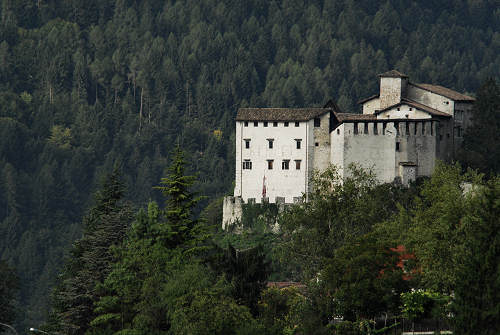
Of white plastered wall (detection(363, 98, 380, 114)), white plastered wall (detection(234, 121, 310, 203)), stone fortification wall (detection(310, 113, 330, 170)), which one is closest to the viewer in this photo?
stone fortification wall (detection(310, 113, 330, 170))

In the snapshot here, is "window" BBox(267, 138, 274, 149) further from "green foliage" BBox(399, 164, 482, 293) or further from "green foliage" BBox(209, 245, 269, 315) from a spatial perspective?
"green foliage" BBox(209, 245, 269, 315)

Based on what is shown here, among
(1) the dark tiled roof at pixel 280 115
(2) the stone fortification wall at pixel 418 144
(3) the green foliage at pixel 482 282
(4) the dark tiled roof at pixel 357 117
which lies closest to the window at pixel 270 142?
(1) the dark tiled roof at pixel 280 115

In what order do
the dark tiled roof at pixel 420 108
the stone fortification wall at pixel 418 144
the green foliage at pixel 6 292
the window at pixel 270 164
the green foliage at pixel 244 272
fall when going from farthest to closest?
the window at pixel 270 164, the dark tiled roof at pixel 420 108, the stone fortification wall at pixel 418 144, the green foliage at pixel 6 292, the green foliage at pixel 244 272

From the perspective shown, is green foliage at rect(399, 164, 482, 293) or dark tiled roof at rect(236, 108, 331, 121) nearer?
green foliage at rect(399, 164, 482, 293)

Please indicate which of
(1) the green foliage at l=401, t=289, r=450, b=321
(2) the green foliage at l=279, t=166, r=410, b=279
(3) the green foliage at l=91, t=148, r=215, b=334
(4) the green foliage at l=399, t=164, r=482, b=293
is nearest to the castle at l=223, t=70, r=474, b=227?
(2) the green foliage at l=279, t=166, r=410, b=279

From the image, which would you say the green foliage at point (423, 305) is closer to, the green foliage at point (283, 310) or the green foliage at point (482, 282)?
the green foliage at point (482, 282)

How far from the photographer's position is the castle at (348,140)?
257ft

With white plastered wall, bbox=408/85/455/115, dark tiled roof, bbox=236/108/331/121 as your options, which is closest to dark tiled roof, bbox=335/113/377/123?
dark tiled roof, bbox=236/108/331/121

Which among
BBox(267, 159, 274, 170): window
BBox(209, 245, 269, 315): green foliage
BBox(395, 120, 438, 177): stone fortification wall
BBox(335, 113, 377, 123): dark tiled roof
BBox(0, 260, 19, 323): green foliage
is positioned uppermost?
BBox(335, 113, 377, 123): dark tiled roof

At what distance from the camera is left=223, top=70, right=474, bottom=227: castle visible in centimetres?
7844

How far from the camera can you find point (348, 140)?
79.6 metres

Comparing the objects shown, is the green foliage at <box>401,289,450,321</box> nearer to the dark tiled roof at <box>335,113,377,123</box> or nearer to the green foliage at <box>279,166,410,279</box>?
the green foliage at <box>279,166,410,279</box>

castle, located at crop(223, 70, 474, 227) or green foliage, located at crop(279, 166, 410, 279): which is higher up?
castle, located at crop(223, 70, 474, 227)

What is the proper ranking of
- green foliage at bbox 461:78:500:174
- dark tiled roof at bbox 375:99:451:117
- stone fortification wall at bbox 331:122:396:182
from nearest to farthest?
1. stone fortification wall at bbox 331:122:396:182
2. green foliage at bbox 461:78:500:174
3. dark tiled roof at bbox 375:99:451:117
